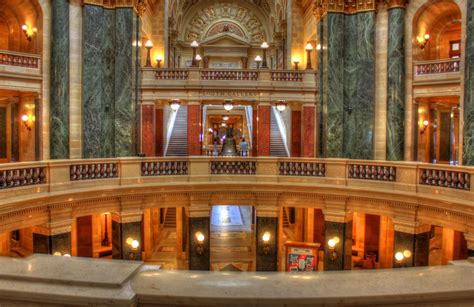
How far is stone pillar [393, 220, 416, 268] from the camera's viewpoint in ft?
35.0

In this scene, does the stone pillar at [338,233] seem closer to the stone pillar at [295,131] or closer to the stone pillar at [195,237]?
the stone pillar at [195,237]

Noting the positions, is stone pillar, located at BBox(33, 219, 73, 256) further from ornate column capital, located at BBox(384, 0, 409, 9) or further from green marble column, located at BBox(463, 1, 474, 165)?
ornate column capital, located at BBox(384, 0, 409, 9)

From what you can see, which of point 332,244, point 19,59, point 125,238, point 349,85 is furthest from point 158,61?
point 332,244

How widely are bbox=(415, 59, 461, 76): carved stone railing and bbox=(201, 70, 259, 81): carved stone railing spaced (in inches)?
272

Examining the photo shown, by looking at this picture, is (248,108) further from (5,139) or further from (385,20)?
(5,139)

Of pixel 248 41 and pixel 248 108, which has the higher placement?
pixel 248 41

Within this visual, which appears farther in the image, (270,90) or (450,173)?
(270,90)

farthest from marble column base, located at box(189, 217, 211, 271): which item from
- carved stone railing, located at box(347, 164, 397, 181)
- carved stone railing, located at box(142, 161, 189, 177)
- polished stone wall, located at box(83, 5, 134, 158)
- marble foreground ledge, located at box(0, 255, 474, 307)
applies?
marble foreground ledge, located at box(0, 255, 474, 307)

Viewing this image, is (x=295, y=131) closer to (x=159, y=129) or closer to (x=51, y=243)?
(x=159, y=129)

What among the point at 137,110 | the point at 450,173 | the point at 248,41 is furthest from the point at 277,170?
the point at 248,41

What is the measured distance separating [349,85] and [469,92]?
15.6ft

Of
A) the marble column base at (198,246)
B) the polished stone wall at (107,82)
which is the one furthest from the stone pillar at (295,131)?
the marble column base at (198,246)

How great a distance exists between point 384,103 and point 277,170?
18.9ft

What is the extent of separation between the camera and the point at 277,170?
12.6 metres
